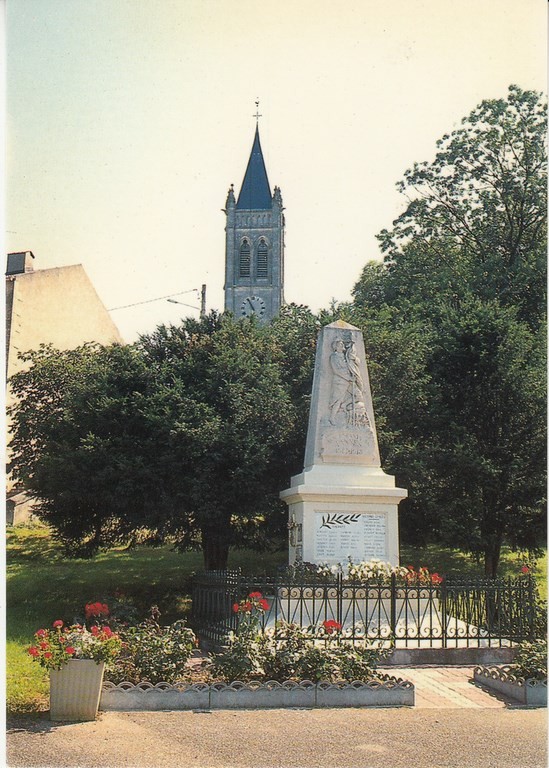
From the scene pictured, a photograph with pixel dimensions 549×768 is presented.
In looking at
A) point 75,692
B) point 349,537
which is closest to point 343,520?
point 349,537

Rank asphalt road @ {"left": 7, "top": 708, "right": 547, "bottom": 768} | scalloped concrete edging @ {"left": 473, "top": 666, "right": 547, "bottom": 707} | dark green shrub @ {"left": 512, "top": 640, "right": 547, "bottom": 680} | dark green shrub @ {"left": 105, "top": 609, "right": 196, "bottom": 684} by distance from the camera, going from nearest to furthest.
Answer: asphalt road @ {"left": 7, "top": 708, "right": 547, "bottom": 768}, dark green shrub @ {"left": 105, "top": 609, "right": 196, "bottom": 684}, scalloped concrete edging @ {"left": 473, "top": 666, "right": 547, "bottom": 707}, dark green shrub @ {"left": 512, "top": 640, "right": 547, "bottom": 680}

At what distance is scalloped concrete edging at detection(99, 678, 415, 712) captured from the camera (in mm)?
9445

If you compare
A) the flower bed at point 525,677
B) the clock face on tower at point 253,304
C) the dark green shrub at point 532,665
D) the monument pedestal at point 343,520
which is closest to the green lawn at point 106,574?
the monument pedestal at point 343,520

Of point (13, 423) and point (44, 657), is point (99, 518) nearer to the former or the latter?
point (13, 423)

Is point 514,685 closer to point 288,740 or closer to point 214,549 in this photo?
point 288,740

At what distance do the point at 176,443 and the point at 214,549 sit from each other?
3.04 metres

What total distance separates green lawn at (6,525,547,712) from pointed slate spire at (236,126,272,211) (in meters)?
72.7

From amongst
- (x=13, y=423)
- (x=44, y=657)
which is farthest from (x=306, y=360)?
(x=44, y=657)

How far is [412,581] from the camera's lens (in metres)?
14.7

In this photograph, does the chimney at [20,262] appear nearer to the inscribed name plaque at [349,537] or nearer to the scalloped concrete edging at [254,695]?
the inscribed name plaque at [349,537]

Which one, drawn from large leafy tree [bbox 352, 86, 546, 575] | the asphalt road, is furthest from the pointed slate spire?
the asphalt road

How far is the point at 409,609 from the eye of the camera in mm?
14781

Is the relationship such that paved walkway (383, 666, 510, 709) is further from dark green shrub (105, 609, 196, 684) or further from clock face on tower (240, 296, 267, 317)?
clock face on tower (240, 296, 267, 317)

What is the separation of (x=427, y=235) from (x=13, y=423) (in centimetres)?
1828
